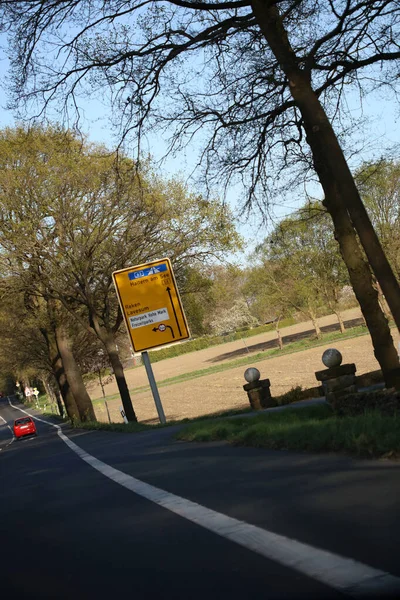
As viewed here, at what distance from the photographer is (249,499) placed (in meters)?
6.16

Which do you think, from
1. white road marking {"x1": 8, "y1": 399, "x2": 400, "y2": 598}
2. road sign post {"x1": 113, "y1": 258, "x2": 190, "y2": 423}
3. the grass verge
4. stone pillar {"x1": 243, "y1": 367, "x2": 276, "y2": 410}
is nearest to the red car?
road sign post {"x1": 113, "y1": 258, "x2": 190, "y2": 423}

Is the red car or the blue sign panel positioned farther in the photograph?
the red car

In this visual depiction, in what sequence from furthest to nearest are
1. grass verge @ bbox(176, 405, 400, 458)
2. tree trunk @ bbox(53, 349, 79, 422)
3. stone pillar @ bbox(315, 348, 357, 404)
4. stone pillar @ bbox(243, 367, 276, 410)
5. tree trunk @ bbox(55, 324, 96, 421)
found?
tree trunk @ bbox(53, 349, 79, 422) → tree trunk @ bbox(55, 324, 96, 421) → stone pillar @ bbox(243, 367, 276, 410) → stone pillar @ bbox(315, 348, 357, 404) → grass verge @ bbox(176, 405, 400, 458)

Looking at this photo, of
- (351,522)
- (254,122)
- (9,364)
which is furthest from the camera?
(9,364)

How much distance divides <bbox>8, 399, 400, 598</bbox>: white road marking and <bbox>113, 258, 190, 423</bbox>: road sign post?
62.0 ft

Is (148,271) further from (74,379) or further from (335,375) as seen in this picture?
(74,379)

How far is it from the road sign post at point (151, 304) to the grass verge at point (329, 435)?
13498mm

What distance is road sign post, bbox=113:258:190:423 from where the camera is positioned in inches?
1000

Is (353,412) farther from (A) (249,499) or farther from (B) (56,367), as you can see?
A: (B) (56,367)

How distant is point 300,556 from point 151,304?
21451 millimetres

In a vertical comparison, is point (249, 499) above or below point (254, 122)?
below

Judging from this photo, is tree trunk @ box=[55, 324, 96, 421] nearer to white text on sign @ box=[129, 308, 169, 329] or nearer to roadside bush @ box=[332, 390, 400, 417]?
white text on sign @ box=[129, 308, 169, 329]

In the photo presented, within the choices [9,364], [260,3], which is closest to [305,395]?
[260,3]

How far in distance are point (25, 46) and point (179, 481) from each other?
7.99 metres
